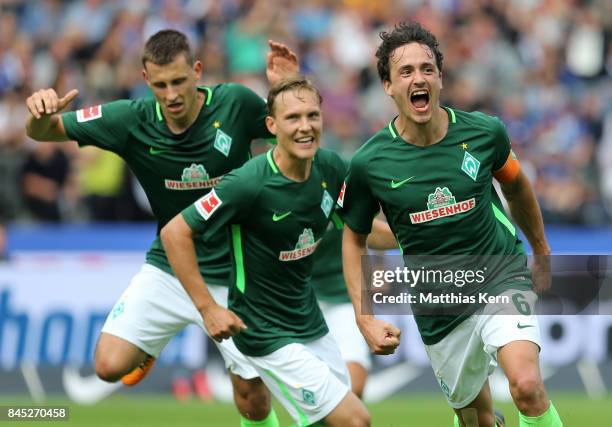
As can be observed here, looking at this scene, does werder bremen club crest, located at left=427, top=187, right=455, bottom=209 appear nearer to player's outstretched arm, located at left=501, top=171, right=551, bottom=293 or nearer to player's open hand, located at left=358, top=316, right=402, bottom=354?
player's outstretched arm, located at left=501, top=171, right=551, bottom=293

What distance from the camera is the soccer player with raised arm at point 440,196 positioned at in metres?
7.90

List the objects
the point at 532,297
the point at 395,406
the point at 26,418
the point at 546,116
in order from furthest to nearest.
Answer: the point at 546,116
the point at 395,406
the point at 26,418
the point at 532,297

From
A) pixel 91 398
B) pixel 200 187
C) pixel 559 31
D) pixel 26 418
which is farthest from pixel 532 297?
pixel 559 31

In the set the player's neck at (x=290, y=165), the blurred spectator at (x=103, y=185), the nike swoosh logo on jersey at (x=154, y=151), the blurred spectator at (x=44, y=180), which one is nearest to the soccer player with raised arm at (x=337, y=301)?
the nike swoosh logo on jersey at (x=154, y=151)

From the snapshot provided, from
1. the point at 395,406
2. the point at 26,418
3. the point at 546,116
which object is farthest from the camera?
the point at 546,116

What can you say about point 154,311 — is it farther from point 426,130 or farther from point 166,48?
point 426,130

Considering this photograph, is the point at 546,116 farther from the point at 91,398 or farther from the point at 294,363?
the point at 294,363

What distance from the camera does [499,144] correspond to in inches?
316

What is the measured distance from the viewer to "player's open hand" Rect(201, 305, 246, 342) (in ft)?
25.2

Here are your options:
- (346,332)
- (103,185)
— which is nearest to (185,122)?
(346,332)

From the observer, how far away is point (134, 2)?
719 inches

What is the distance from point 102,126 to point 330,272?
7.68ft

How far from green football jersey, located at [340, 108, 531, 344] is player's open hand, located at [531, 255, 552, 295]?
0.26m

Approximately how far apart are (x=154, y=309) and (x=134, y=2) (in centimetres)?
969
